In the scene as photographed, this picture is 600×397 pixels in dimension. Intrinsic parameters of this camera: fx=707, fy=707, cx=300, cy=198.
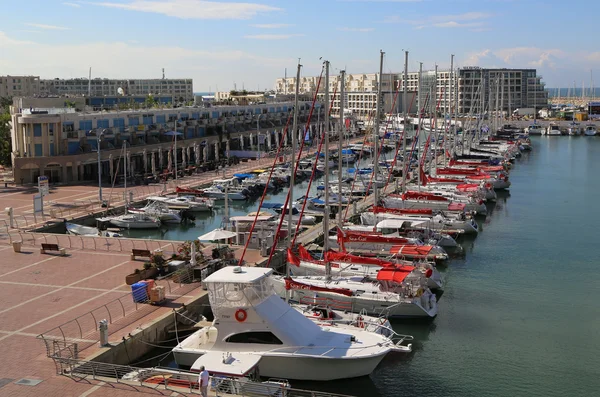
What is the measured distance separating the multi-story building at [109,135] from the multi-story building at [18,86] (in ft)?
255

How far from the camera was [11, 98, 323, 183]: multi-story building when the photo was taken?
72312 millimetres

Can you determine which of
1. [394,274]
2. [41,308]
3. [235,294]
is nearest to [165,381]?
[235,294]

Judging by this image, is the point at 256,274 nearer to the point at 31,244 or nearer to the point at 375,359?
the point at 375,359

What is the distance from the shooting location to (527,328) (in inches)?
1339

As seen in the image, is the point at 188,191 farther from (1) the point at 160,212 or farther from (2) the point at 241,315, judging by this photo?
(2) the point at 241,315

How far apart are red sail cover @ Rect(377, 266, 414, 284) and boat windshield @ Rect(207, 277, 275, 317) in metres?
9.80

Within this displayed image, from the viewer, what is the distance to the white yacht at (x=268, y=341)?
84.8 feet

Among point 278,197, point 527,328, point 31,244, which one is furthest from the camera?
point 278,197

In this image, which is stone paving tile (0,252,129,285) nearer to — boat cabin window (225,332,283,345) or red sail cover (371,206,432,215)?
boat cabin window (225,332,283,345)

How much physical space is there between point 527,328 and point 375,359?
11.1 m

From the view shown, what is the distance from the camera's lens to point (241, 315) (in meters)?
26.0

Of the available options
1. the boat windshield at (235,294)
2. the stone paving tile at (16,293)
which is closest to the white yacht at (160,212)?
the stone paving tile at (16,293)

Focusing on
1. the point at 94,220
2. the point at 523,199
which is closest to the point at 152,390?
the point at 94,220

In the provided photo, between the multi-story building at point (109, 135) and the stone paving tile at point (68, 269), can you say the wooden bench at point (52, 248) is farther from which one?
the multi-story building at point (109, 135)
